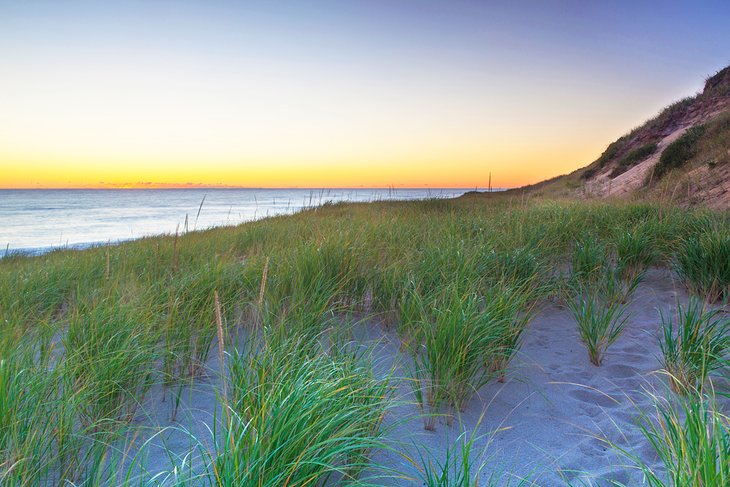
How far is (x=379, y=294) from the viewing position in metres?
3.98

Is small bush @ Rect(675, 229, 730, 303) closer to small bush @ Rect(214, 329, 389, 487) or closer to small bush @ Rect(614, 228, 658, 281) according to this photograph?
small bush @ Rect(614, 228, 658, 281)

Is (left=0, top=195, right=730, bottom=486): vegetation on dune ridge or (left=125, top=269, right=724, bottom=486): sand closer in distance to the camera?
(left=0, top=195, right=730, bottom=486): vegetation on dune ridge

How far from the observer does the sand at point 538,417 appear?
2.17 metres

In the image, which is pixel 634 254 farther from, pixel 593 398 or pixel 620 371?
pixel 593 398

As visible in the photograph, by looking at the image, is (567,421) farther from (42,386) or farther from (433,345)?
(42,386)

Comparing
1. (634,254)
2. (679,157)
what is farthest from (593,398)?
(679,157)

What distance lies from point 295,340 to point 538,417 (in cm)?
166

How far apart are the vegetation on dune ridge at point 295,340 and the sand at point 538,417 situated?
3.4 inches

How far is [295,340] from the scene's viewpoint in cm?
288

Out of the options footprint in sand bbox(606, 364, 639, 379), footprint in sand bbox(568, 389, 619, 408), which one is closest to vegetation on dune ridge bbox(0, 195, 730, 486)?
footprint in sand bbox(606, 364, 639, 379)

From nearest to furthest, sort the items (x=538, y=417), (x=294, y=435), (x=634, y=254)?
(x=294, y=435) → (x=538, y=417) → (x=634, y=254)

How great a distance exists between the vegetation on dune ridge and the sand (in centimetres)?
9

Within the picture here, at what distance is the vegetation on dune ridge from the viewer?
5.96ft

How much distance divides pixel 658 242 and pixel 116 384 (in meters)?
5.83
